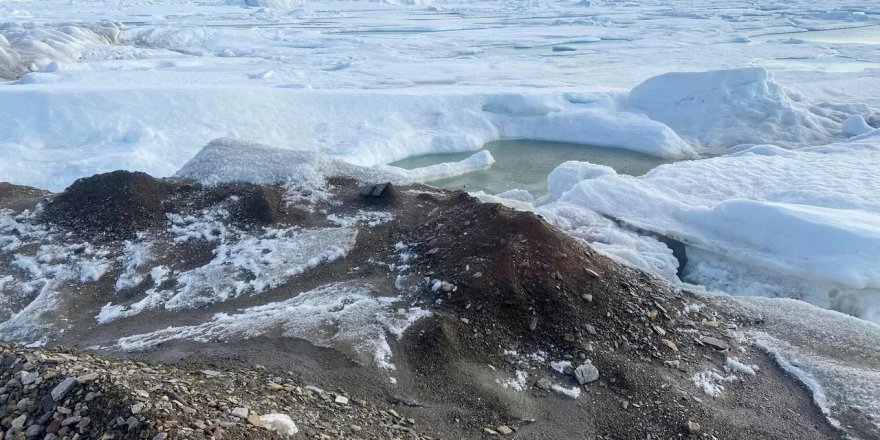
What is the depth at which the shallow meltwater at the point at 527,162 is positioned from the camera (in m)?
14.0

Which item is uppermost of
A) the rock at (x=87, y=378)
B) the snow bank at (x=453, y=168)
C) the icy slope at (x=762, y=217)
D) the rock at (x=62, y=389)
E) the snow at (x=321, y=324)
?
the rock at (x=87, y=378)

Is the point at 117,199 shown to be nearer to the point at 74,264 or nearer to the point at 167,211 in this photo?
the point at 167,211

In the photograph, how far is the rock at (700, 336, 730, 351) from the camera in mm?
6820

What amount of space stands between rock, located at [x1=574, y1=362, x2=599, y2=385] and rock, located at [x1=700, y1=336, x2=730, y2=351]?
1.53 meters

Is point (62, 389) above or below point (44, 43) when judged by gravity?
above

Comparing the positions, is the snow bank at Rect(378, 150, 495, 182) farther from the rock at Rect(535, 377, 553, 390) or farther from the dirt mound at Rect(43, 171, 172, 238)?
the rock at Rect(535, 377, 553, 390)

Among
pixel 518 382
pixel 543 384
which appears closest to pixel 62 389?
pixel 518 382

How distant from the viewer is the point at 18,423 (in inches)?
162

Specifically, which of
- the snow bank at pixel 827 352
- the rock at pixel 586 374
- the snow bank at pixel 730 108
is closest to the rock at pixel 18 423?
the rock at pixel 586 374

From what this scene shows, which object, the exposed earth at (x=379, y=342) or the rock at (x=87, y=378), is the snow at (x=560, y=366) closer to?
the exposed earth at (x=379, y=342)

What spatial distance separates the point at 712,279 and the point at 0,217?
10.3 metres

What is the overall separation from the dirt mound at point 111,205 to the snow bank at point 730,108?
13977 millimetres

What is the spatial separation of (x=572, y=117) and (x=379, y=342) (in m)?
13.1

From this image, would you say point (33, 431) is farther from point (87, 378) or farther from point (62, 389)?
point (87, 378)
